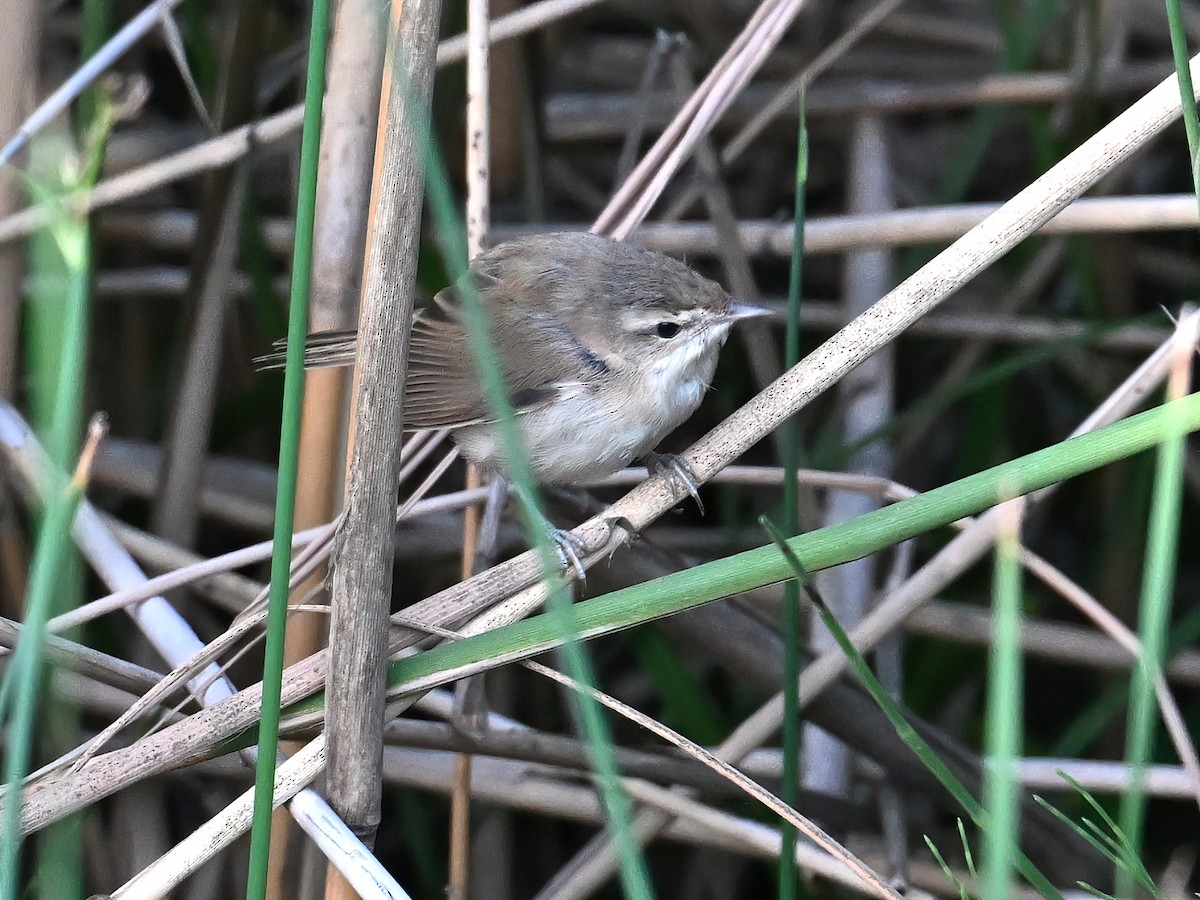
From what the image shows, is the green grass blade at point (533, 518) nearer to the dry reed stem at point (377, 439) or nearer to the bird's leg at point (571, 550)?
the dry reed stem at point (377, 439)

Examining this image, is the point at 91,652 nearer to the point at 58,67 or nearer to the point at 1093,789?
the point at 1093,789

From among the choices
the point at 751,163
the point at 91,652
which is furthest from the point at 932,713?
the point at 91,652

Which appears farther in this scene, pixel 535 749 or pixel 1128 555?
pixel 1128 555

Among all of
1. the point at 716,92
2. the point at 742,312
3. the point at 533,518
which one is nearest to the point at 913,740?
the point at 533,518

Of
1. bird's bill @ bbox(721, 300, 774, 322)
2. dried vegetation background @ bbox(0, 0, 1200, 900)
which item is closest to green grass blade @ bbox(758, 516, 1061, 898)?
dried vegetation background @ bbox(0, 0, 1200, 900)

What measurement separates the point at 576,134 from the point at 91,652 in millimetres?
2124

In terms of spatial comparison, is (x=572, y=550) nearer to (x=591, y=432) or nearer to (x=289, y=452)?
(x=591, y=432)

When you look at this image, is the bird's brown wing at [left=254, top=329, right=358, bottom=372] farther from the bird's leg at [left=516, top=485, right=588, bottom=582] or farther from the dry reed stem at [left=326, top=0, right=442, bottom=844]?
the dry reed stem at [left=326, top=0, right=442, bottom=844]

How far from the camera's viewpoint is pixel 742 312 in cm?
210

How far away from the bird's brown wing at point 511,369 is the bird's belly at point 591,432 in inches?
1.5

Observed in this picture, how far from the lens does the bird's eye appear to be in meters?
2.16

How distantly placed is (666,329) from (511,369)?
0.31 metres

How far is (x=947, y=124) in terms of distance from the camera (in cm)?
370

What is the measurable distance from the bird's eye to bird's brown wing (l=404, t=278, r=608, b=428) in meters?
0.12
